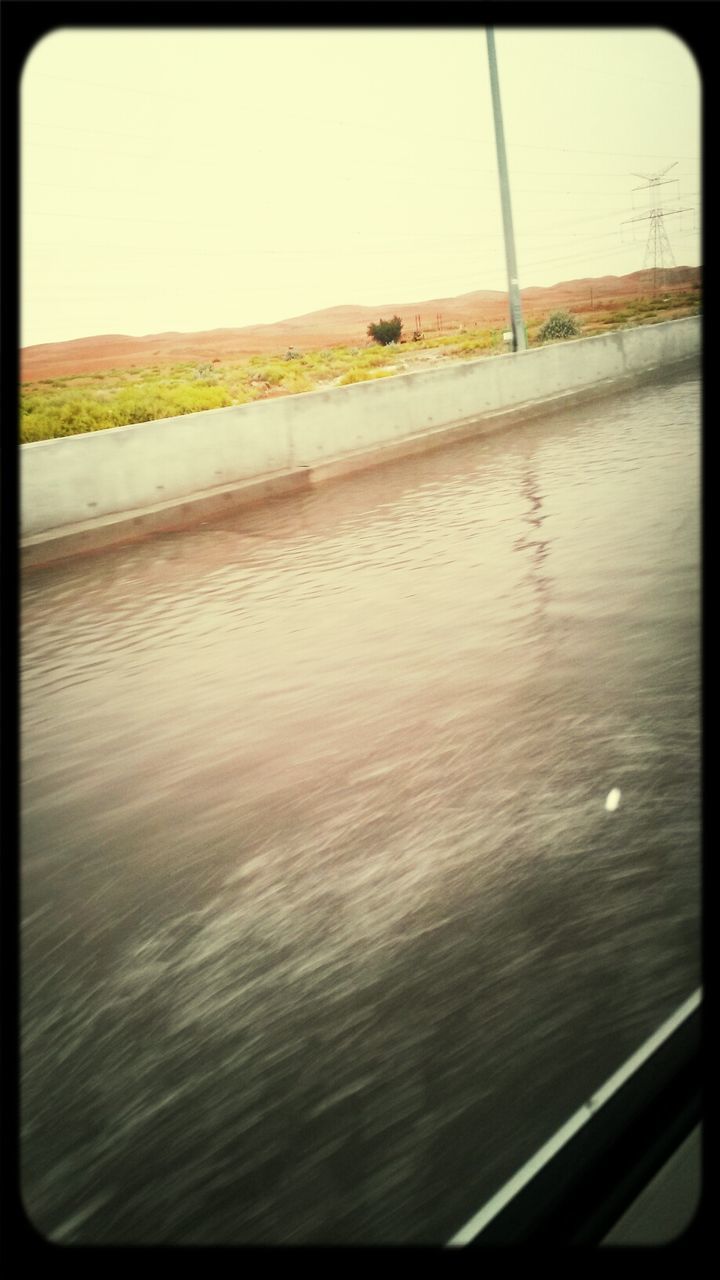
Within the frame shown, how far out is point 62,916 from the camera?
389 cm

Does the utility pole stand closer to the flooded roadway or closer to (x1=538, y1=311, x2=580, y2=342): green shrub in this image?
the flooded roadway

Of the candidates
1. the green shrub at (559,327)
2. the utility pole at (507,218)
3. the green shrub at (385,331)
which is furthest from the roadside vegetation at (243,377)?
the utility pole at (507,218)

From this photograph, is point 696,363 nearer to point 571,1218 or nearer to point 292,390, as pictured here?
point 292,390

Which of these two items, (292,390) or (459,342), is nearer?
(292,390)

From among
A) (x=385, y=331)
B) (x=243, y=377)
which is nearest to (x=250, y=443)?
(x=243, y=377)

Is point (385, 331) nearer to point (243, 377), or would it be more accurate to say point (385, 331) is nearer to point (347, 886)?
point (243, 377)

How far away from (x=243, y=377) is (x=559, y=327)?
14782mm

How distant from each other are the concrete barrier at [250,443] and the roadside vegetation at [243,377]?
1044cm

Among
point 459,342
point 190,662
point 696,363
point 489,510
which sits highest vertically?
point 459,342

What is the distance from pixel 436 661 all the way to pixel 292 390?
35.7 metres

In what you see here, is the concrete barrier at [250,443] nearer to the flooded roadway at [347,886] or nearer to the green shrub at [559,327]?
the flooded roadway at [347,886]

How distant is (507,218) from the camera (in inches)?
924

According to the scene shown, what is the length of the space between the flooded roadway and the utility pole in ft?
50.5

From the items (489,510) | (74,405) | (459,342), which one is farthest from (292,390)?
(489,510)
